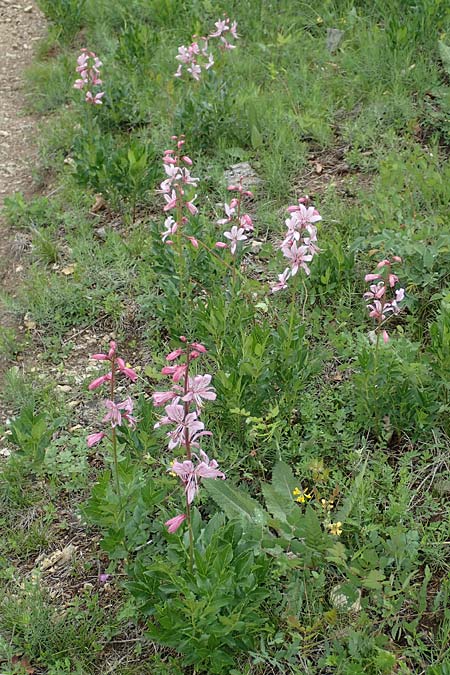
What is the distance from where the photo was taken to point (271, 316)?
3.84m

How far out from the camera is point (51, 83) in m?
6.60

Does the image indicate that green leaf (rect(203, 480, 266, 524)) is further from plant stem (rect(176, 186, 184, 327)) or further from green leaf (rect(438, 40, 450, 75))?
green leaf (rect(438, 40, 450, 75))

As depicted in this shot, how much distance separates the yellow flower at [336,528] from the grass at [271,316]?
0.06 meters

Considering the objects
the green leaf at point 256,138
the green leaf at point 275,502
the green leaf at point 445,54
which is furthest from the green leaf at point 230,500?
the green leaf at point 445,54

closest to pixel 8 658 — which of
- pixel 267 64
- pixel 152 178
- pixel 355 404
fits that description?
pixel 355 404

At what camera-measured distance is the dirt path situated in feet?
16.1

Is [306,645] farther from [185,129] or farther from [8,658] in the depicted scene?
[185,129]

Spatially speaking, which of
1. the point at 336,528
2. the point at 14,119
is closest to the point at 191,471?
the point at 336,528

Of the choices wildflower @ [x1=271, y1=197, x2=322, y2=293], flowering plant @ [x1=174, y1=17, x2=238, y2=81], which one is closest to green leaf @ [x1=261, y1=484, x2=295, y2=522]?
wildflower @ [x1=271, y1=197, x2=322, y2=293]

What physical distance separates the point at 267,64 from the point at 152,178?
68.9 inches

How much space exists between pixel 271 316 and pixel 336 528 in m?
1.38

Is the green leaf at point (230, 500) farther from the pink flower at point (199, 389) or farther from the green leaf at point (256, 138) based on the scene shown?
the green leaf at point (256, 138)

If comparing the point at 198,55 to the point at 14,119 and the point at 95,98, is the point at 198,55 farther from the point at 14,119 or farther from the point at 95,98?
the point at 14,119

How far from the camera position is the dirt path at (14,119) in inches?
193
